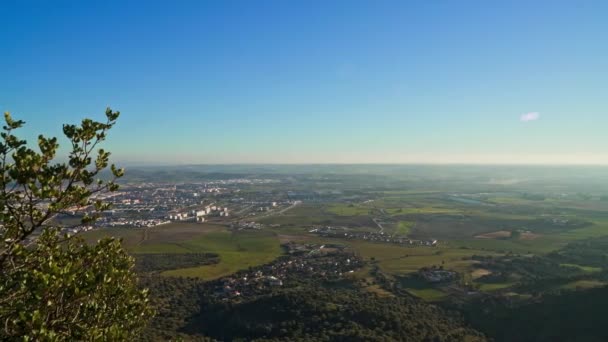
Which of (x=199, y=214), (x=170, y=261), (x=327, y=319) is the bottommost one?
(x=170, y=261)

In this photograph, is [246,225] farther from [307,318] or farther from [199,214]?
[307,318]

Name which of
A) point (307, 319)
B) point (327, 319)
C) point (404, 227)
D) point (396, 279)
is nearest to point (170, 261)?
point (307, 319)

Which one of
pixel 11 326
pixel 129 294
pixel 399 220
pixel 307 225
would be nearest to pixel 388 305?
pixel 129 294

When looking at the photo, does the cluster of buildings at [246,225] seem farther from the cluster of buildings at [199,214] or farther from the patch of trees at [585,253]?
the patch of trees at [585,253]

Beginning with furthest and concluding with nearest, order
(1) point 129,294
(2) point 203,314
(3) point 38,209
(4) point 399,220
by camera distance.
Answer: (4) point 399,220 → (2) point 203,314 → (1) point 129,294 → (3) point 38,209

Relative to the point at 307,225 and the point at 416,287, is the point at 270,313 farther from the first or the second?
the point at 307,225

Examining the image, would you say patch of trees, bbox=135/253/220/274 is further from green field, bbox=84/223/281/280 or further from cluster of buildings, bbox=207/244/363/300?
cluster of buildings, bbox=207/244/363/300

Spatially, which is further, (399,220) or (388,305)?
(399,220)

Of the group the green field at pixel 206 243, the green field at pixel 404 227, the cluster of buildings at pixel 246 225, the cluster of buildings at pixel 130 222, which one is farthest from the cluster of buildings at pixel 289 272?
the cluster of buildings at pixel 130 222
